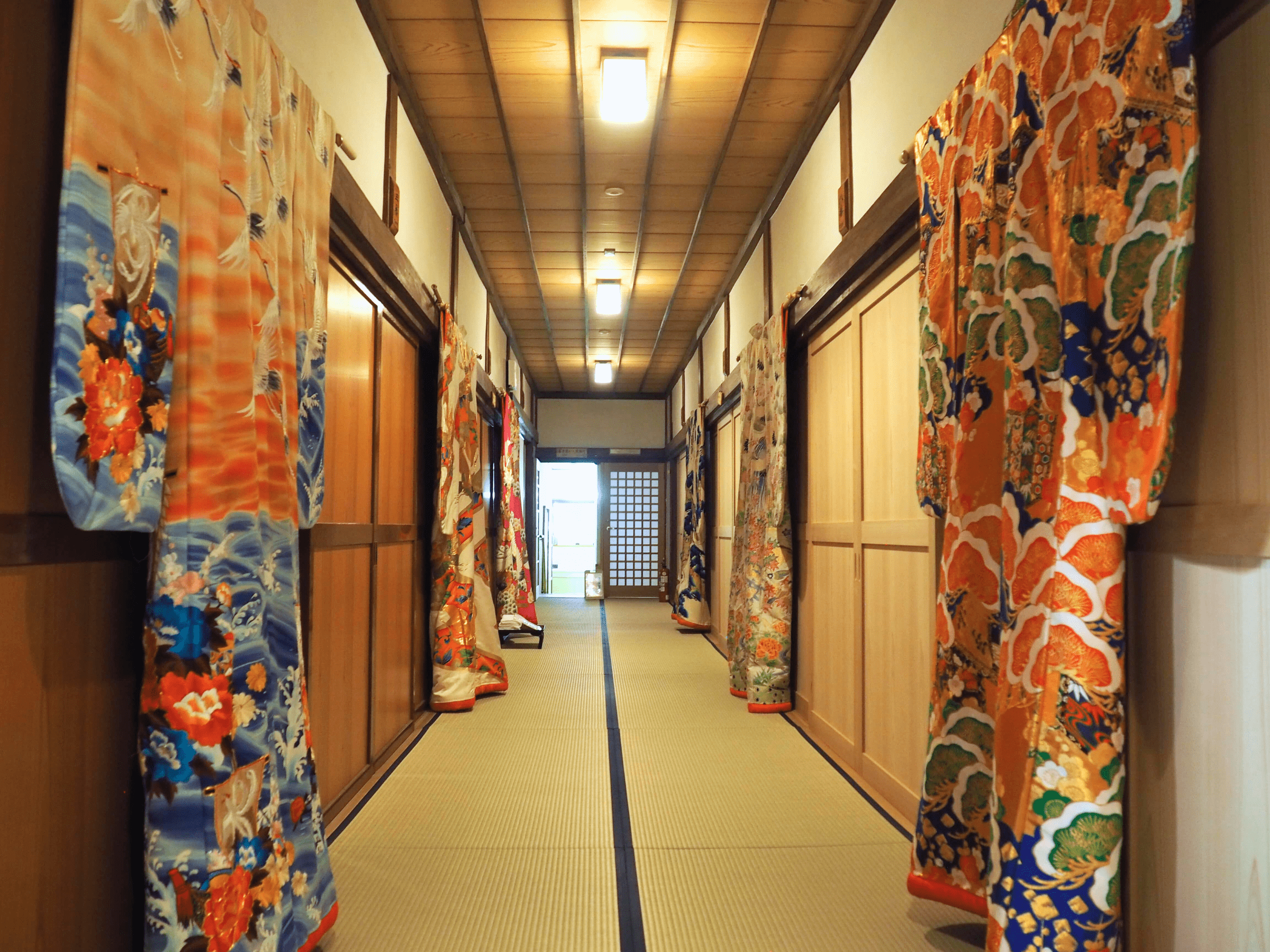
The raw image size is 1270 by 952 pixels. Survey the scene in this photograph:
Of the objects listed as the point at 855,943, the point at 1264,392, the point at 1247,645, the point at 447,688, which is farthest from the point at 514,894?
the point at 447,688

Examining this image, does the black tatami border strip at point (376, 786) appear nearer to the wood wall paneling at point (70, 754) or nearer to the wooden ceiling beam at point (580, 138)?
the wood wall paneling at point (70, 754)

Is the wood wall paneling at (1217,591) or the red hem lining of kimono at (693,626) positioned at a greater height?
the wood wall paneling at (1217,591)

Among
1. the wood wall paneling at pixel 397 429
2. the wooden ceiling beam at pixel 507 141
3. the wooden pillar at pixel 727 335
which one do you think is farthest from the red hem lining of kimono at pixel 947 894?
the wooden pillar at pixel 727 335

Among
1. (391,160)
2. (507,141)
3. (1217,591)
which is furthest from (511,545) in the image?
(1217,591)

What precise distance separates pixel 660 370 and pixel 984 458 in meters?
7.49

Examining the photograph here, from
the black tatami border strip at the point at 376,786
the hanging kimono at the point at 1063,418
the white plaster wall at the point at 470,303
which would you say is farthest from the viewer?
the white plaster wall at the point at 470,303

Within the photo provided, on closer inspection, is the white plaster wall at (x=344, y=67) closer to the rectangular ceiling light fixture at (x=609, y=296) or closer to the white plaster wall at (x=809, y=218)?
the white plaster wall at (x=809, y=218)

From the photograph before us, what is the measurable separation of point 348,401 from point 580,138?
177 centimetres

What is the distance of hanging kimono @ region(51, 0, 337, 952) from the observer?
1151 millimetres

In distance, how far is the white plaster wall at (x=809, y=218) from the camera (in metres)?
3.33

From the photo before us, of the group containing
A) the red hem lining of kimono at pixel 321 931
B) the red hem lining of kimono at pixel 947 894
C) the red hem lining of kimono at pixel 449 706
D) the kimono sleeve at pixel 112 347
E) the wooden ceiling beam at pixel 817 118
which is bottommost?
the red hem lining of kimono at pixel 449 706

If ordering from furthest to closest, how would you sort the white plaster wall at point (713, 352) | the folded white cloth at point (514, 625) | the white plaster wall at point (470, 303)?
the white plaster wall at point (713, 352) → the folded white cloth at point (514, 625) → the white plaster wall at point (470, 303)

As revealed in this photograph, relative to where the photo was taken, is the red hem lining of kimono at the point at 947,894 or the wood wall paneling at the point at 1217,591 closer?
the wood wall paneling at the point at 1217,591

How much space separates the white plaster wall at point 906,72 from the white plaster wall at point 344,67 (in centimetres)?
166
